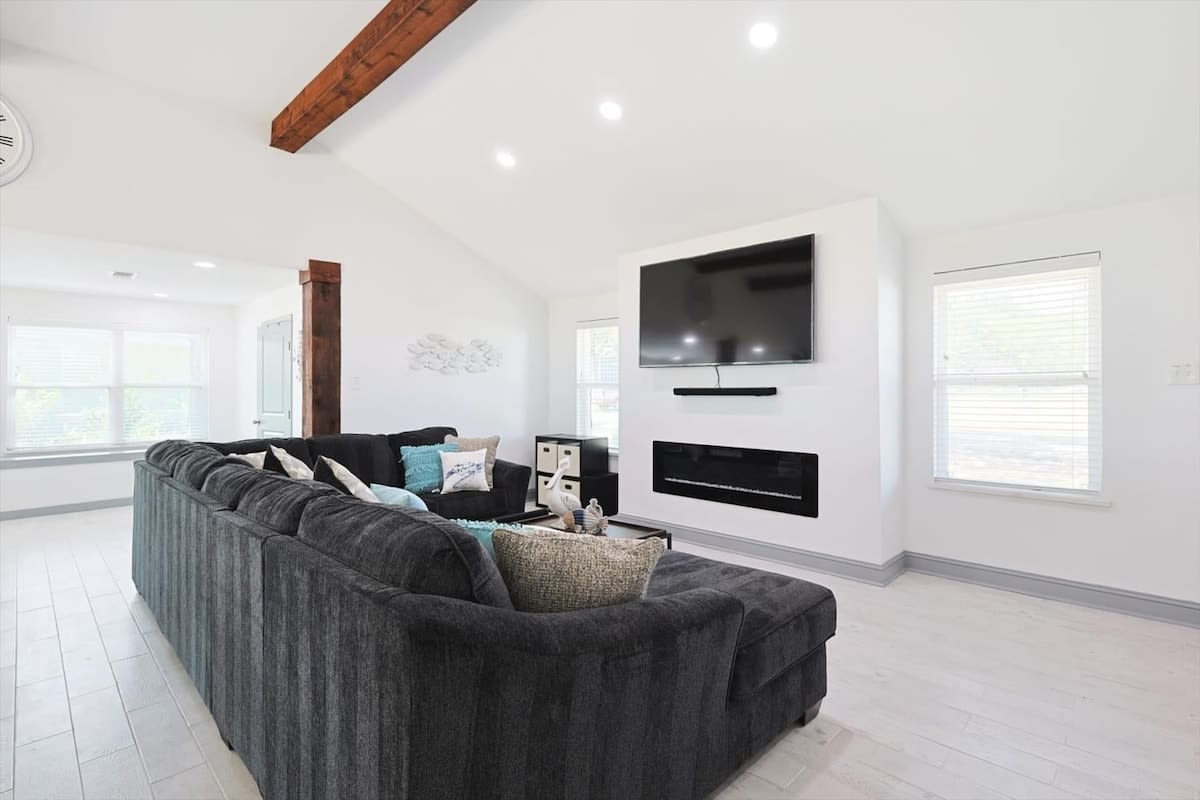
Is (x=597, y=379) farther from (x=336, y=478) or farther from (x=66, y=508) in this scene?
(x=66, y=508)

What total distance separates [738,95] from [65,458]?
21.7 ft

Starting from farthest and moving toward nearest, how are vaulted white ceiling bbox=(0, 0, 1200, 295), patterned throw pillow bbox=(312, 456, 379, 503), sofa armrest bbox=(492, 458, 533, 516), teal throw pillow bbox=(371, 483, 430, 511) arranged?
sofa armrest bbox=(492, 458, 533, 516), vaulted white ceiling bbox=(0, 0, 1200, 295), patterned throw pillow bbox=(312, 456, 379, 503), teal throw pillow bbox=(371, 483, 430, 511)

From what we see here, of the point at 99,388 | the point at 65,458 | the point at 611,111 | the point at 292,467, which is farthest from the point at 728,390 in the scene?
the point at 99,388

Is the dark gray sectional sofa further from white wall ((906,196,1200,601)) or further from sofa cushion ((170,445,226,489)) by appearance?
white wall ((906,196,1200,601))

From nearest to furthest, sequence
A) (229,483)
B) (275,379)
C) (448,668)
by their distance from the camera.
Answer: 1. (448,668)
2. (229,483)
3. (275,379)

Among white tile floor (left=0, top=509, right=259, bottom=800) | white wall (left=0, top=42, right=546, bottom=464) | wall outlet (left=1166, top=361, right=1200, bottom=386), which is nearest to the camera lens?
white tile floor (left=0, top=509, right=259, bottom=800)

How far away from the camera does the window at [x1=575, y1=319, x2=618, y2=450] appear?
→ 6.21 meters

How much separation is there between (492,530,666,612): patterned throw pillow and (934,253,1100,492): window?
3235 millimetres

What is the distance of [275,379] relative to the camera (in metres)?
5.88

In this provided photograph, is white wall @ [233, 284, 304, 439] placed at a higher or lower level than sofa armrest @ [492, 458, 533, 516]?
higher

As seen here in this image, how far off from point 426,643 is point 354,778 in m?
0.41

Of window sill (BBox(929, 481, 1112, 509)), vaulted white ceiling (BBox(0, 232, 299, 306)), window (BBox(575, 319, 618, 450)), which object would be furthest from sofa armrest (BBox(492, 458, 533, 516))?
window sill (BBox(929, 481, 1112, 509))

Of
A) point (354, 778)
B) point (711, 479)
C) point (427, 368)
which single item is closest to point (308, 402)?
point (427, 368)

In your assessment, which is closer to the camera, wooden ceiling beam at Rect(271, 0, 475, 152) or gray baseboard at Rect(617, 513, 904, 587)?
wooden ceiling beam at Rect(271, 0, 475, 152)
